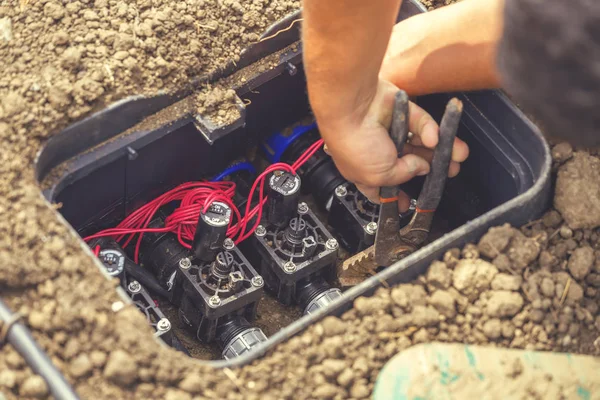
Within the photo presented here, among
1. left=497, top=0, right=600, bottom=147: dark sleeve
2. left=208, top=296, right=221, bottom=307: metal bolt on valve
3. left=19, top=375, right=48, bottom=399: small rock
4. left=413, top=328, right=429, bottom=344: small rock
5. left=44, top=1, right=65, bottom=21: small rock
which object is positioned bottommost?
left=413, top=328, right=429, bottom=344: small rock

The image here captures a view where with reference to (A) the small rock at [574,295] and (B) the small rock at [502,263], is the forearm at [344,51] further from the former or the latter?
(A) the small rock at [574,295]

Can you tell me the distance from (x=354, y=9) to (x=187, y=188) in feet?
2.30

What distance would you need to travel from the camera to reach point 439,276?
1517 millimetres

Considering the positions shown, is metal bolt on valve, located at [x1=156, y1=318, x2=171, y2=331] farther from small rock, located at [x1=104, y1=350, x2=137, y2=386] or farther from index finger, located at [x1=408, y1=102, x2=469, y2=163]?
index finger, located at [x1=408, y1=102, x2=469, y2=163]

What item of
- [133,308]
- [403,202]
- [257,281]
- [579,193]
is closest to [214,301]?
[257,281]

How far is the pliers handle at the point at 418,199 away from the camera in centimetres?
159

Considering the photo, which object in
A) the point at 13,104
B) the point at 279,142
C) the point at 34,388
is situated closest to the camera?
the point at 34,388

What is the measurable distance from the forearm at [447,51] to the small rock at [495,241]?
330 mm

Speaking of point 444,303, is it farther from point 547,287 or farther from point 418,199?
point 418,199

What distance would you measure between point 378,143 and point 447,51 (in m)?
0.27

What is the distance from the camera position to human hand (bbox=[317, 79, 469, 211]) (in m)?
1.63

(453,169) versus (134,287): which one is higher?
(134,287)

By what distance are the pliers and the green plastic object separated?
372 millimetres

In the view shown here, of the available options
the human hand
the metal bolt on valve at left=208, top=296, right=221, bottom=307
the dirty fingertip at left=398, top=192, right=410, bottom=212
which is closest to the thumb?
the human hand
